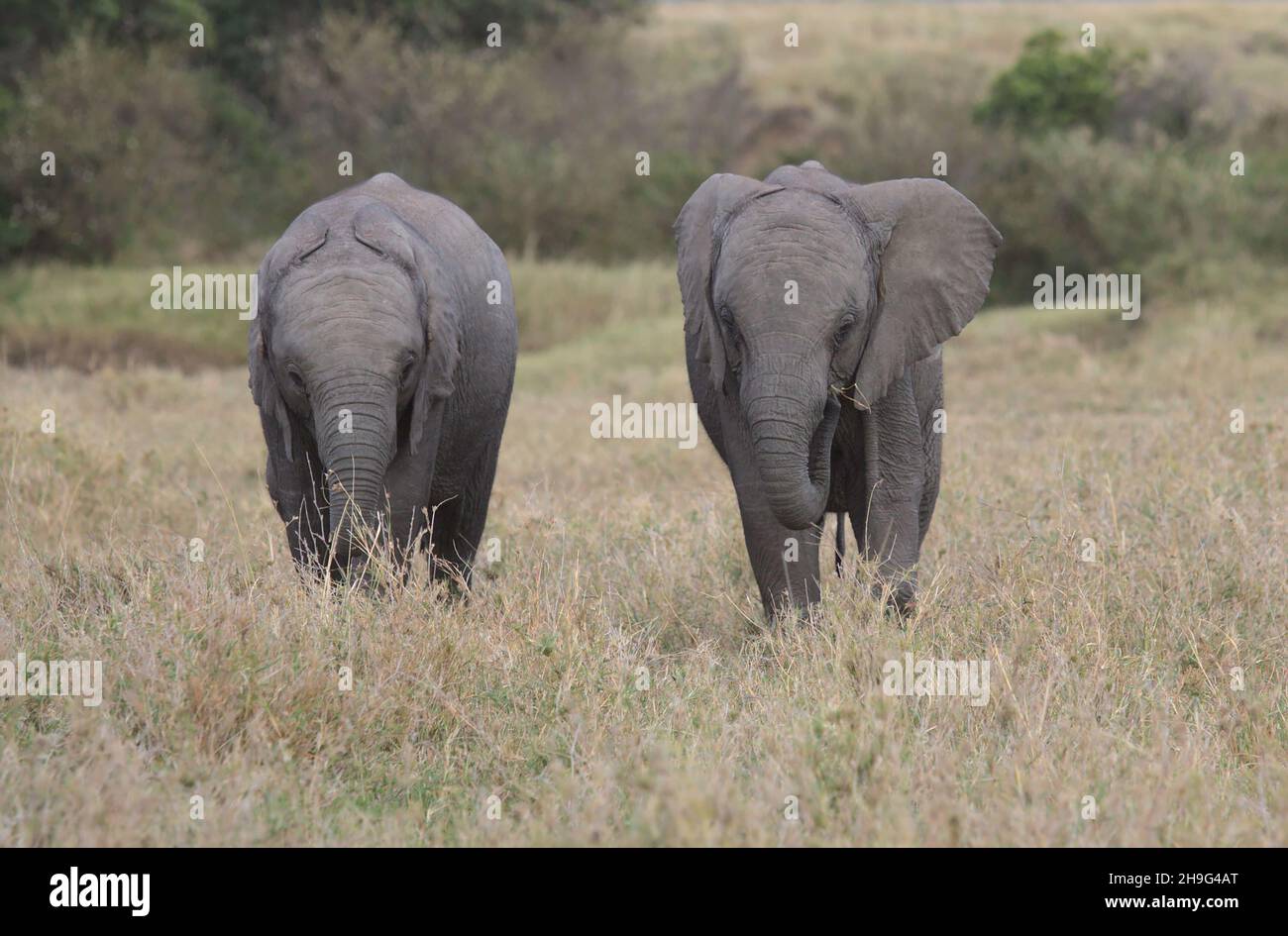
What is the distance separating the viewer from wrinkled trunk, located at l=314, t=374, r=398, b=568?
6.05 meters

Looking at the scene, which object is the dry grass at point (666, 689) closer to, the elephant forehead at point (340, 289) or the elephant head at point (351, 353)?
the elephant head at point (351, 353)

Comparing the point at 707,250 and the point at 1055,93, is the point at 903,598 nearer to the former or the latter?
the point at 707,250

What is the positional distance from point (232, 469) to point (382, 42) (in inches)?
799

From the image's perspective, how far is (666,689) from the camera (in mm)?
5805

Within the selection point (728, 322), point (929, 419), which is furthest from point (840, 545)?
point (728, 322)

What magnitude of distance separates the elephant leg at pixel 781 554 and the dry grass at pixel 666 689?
0.71 feet

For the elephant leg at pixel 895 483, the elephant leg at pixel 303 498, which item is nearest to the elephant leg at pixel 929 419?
the elephant leg at pixel 895 483

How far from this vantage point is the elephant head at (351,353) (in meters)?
6.07

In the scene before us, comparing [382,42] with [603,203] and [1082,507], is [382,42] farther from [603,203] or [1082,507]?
[1082,507]

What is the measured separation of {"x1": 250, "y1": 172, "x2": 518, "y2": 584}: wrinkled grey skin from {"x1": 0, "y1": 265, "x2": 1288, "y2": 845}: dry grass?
1.18ft

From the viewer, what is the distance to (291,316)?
20.3ft

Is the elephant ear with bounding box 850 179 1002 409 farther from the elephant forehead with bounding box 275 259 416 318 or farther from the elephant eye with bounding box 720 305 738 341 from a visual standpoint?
the elephant forehead with bounding box 275 259 416 318

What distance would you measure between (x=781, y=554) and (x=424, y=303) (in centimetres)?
174
